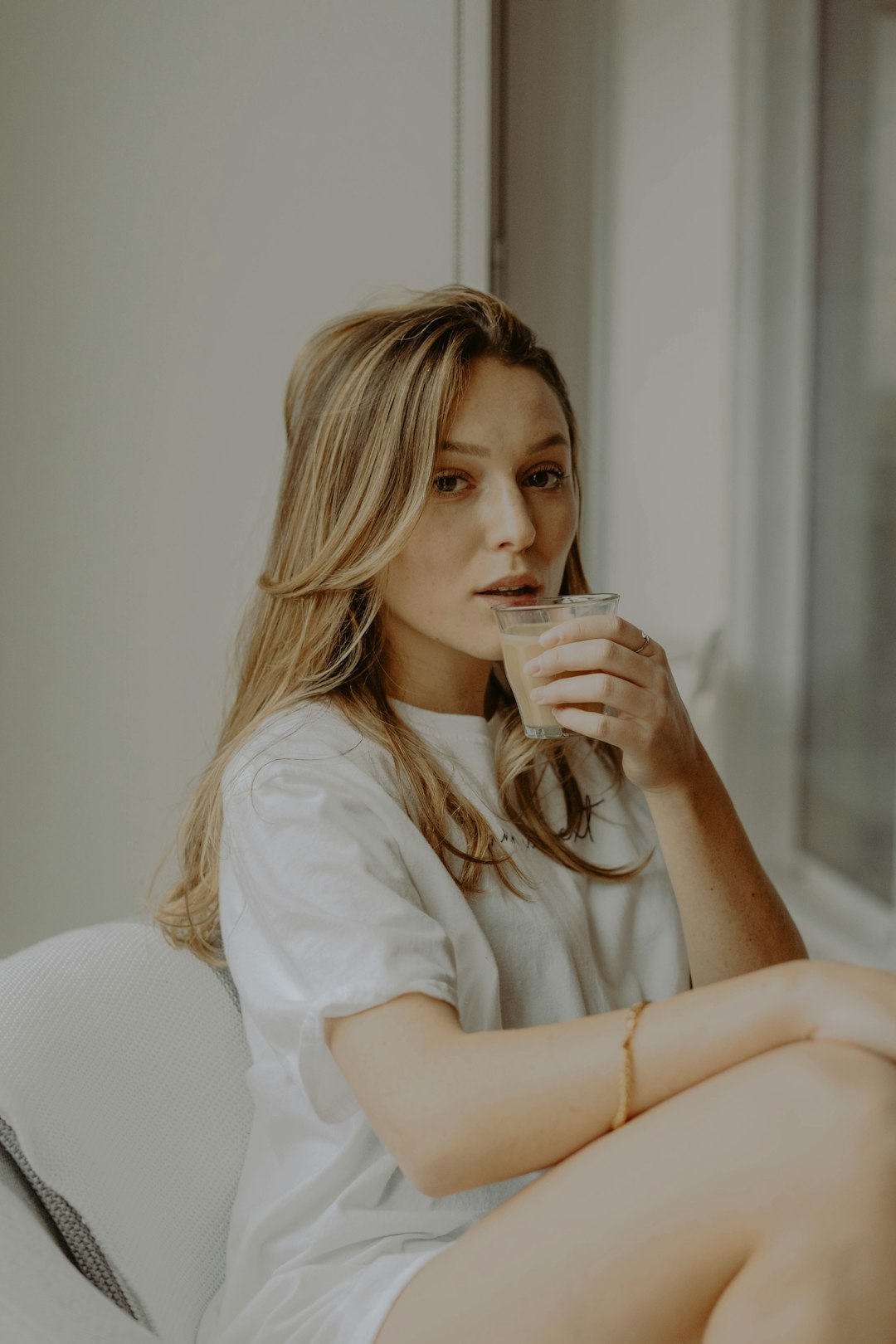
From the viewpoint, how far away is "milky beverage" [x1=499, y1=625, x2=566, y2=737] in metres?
1.18

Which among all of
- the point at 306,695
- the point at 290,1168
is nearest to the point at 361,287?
the point at 306,695

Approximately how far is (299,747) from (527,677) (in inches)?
9.2

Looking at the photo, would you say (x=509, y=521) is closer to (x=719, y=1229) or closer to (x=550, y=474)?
(x=550, y=474)

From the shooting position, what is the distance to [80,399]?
2.08 metres

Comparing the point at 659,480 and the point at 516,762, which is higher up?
the point at 659,480

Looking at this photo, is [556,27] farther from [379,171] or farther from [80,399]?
[80,399]

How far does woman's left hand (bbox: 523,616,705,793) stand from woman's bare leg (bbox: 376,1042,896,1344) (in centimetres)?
37

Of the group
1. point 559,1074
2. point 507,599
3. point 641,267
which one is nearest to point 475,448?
point 507,599

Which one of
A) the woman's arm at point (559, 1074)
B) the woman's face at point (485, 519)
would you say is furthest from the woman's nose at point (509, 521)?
the woman's arm at point (559, 1074)

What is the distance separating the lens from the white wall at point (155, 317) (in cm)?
203

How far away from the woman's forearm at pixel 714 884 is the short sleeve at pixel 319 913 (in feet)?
0.90

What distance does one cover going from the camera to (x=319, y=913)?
1.06 metres

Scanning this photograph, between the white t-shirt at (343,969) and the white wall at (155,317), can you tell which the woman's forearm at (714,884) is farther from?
the white wall at (155,317)

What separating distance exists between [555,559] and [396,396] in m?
0.25
